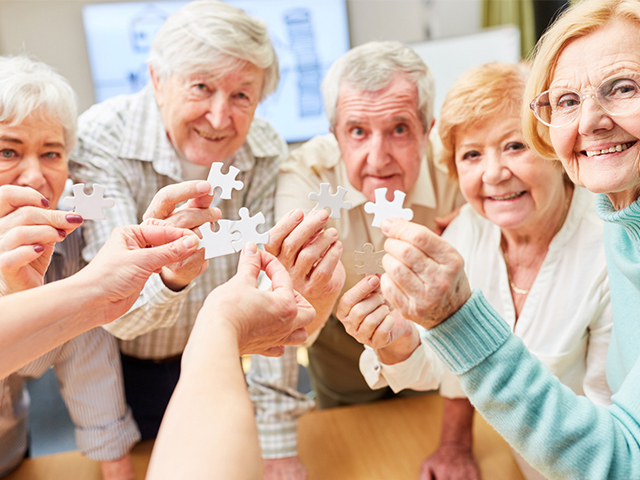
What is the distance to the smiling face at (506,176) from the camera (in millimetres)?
1685

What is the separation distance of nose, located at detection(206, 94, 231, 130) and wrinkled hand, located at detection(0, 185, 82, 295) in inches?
26.0

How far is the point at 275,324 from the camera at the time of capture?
3.65 feet

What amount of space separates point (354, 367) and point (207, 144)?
1.26 metres

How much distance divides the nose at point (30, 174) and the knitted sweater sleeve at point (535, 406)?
3.86ft

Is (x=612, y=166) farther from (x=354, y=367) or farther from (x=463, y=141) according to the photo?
(x=354, y=367)

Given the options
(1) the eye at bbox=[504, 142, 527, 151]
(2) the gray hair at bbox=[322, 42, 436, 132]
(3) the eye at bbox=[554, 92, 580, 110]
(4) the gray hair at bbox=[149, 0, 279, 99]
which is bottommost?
(1) the eye at bbox=[504, 142, 527, 151]

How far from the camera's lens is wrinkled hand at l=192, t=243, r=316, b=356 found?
1042 millimetres

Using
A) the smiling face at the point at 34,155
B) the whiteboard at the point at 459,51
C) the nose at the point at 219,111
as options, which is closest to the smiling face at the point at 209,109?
the nose at the point at 219,111

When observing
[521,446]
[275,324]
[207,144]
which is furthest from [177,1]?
[521,446]

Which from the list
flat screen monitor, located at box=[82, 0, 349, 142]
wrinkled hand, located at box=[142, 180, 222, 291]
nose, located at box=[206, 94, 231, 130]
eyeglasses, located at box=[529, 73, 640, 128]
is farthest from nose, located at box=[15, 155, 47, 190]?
flat screen monitor, located at box=[82, 0, 349, 142]

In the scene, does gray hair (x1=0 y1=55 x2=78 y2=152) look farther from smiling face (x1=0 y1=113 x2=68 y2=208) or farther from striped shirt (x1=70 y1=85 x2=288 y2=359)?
striped shirt (x1=70 y1=85 x2=288 y2=359)

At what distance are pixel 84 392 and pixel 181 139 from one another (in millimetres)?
946

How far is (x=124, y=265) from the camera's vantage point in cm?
122

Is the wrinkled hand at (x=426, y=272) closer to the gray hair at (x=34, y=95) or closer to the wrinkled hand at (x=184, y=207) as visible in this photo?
the wrinkled hand at (x=184, y=207)
